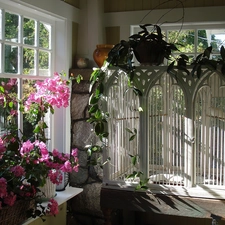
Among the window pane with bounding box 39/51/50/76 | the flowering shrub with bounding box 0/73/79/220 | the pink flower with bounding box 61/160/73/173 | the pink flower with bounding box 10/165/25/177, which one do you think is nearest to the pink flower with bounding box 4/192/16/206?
the flowering shrub with bounding box 0/73/79/220

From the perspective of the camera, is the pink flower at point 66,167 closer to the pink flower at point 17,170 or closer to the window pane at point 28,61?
the pink flower at point 17,170

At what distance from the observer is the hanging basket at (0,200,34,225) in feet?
6.72

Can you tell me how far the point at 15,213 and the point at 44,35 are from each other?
156cm

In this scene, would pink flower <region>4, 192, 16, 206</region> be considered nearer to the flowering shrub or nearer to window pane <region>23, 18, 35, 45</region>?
the flowering shrub

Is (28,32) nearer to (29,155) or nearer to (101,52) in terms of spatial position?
(101,52)

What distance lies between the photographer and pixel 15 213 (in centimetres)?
216

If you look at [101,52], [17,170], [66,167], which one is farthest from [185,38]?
[17,170]

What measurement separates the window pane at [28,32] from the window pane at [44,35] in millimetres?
118

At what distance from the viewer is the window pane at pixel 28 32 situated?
9.13 ft

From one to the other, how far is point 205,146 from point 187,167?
19cm

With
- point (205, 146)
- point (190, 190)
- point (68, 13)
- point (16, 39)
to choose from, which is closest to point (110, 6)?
point (68, 13)

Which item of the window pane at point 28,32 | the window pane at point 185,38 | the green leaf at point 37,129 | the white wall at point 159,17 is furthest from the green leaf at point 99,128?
the window pane at point 185,38

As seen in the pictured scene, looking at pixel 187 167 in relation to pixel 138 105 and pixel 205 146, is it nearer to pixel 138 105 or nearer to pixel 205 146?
pixel 205 146

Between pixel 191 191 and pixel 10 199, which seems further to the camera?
pixel 191 191
